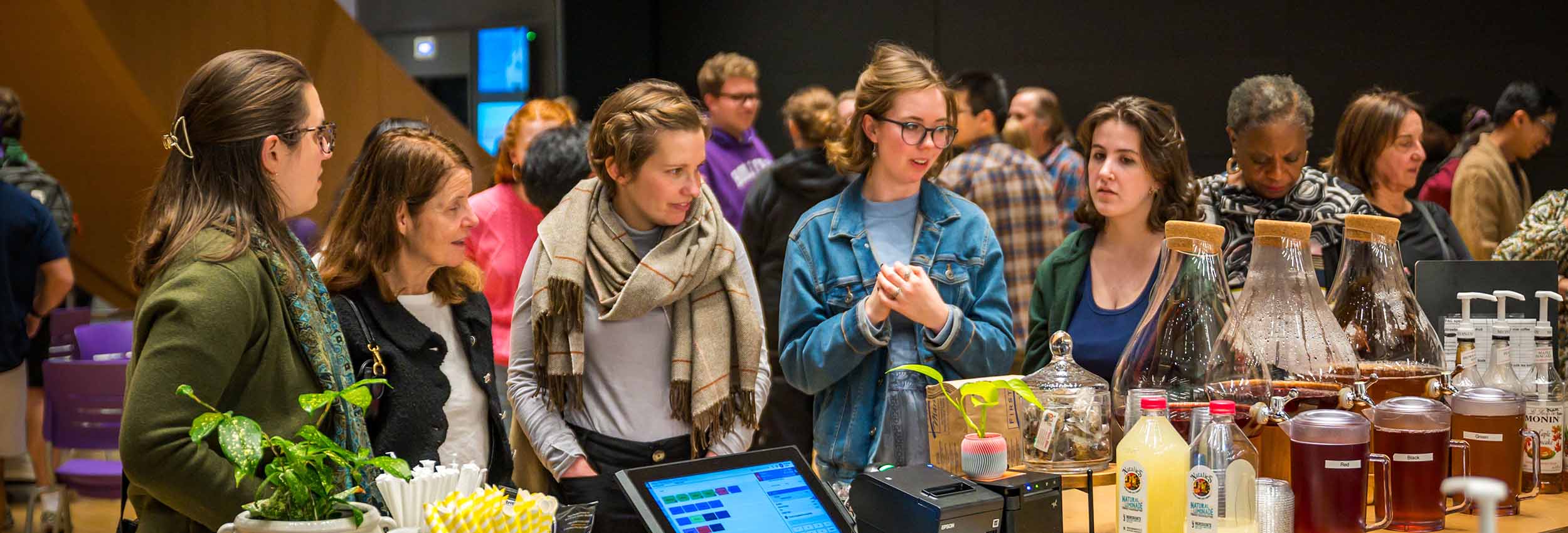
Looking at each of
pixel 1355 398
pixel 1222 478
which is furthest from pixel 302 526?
pixel 1355 398

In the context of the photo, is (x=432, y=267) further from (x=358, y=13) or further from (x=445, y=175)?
(x=358, y=13)

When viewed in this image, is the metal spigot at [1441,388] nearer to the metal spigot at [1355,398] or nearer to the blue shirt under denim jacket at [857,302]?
the metal spigot at [1355,398]

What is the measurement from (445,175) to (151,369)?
93 centimetres

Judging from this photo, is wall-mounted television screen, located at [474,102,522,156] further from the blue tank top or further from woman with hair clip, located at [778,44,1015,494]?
the blue tank top

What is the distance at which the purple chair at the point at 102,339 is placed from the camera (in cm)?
489

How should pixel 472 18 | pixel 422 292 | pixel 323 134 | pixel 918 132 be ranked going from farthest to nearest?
pixel 472 18 → pixel 918 132 → pixel 422 292 → pixel 323 134

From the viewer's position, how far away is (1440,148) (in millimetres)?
5914

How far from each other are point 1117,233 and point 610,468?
3.95 ft

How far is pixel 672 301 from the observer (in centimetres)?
259

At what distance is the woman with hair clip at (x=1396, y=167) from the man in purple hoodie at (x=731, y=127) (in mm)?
2294

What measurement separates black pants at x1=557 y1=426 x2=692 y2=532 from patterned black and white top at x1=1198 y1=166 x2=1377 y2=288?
1.47 meters

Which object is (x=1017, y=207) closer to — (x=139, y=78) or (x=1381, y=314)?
(x=1381, y=314)

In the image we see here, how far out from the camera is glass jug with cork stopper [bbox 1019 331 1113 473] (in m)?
2.10

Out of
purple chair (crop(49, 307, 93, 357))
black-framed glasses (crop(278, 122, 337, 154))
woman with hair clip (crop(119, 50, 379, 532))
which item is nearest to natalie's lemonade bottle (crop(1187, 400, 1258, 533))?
woman with hair clip (crop(119, 50, 379, 532))
